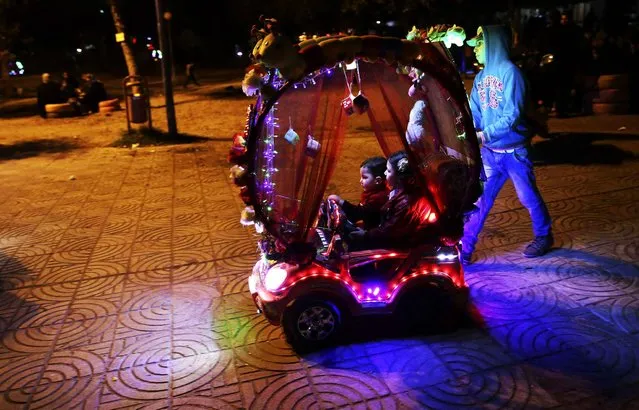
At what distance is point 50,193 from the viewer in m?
8.66

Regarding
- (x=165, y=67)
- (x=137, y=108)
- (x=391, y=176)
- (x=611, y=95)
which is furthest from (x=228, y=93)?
(x=391, y=176)

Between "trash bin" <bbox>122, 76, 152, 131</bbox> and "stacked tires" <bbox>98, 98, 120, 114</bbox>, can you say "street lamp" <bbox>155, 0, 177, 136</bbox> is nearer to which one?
"trash bin" <bbox>122, 76, 152, 131</bbox>

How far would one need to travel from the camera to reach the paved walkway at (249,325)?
358cm

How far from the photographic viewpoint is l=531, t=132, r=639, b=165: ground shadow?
855 cm

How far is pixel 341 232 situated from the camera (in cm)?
436

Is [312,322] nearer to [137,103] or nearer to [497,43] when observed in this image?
[497,43]

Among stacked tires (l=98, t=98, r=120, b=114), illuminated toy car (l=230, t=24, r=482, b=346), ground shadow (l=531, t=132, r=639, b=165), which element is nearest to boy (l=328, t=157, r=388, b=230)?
illuminated toy car (l=230, t=24, r=482, b=346)

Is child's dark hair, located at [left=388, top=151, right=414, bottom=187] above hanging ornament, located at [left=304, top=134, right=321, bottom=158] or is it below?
below

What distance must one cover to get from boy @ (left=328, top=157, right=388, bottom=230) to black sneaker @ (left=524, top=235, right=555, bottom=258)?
5.29 feet

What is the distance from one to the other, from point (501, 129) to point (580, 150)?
5.11 metres

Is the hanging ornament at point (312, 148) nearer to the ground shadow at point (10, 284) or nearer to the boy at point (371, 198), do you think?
the boy at point (371, 198)

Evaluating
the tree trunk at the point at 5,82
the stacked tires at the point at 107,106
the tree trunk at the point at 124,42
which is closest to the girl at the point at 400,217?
the tree trunk at the point at 124,42

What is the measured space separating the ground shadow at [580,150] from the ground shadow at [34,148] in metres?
9.95

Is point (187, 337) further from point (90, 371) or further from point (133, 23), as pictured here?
point (133, 23)
